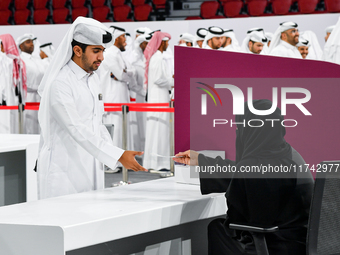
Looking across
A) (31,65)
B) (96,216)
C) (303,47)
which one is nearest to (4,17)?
(31,65)

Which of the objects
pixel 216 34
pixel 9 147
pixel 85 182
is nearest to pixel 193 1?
pixel 216 34

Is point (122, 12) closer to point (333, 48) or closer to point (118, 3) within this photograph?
point (118, 3)

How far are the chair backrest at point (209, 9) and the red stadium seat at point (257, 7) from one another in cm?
74

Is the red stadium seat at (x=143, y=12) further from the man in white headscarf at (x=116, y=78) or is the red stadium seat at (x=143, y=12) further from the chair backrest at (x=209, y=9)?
the man in white headscarf at (x=116, y=78)

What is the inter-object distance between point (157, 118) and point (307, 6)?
4888 millimetres

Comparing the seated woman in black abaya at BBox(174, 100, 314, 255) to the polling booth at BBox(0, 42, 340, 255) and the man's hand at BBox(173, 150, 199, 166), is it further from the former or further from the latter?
the man's hand at BBox(173, 150, 199, 166)

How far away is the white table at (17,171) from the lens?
3.63m

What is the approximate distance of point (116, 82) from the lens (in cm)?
744

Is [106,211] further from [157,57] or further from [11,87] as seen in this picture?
[11,87]

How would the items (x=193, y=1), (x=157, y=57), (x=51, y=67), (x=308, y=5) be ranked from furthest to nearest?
(x=193, y=1), (x=308, y=5), (x=157, y=57), (x=51, y=67)

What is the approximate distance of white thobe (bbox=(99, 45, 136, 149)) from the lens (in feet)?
23.3

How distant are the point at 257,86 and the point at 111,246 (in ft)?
3.28

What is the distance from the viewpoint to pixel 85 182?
275 cm

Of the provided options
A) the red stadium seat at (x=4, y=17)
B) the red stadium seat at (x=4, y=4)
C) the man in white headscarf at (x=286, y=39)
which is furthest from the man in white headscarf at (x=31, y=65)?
the red stadium seat at (x=4, y=4)
